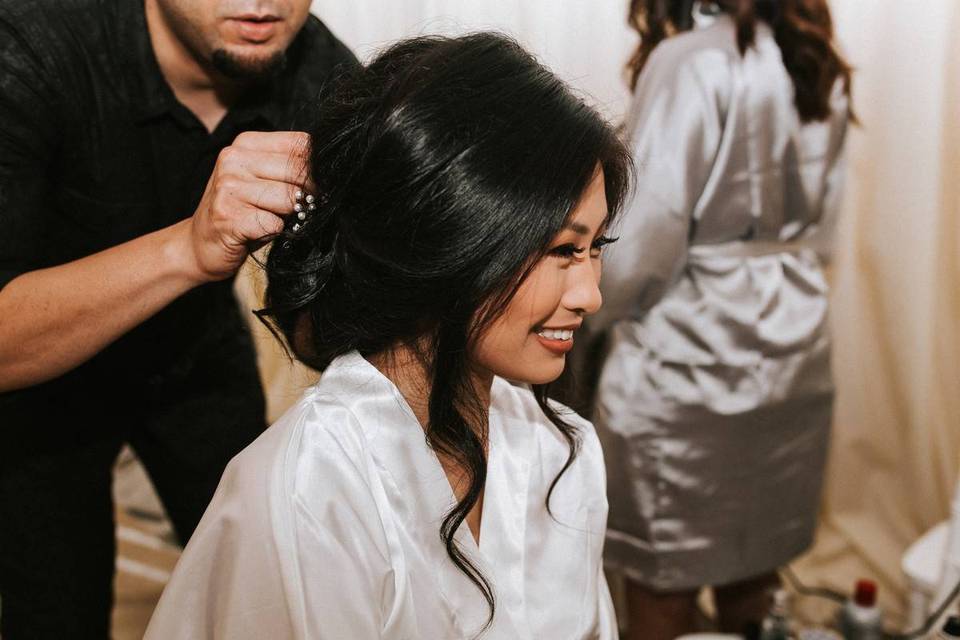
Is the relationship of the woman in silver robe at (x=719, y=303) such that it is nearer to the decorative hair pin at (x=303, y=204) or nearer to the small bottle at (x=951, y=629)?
the small bottle at (x=951, y=629)

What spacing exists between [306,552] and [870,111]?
1725 millimetres

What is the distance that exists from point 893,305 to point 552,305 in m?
1.56

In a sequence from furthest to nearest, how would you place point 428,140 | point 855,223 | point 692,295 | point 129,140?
point 855,223 → point 692,295 → point 129,140 → point 428,140

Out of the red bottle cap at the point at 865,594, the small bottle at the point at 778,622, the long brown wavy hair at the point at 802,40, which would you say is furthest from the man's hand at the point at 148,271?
the red bottle cap at the point at 865,594

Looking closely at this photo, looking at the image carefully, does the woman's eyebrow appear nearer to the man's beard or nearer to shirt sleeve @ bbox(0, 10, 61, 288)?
the man's beard

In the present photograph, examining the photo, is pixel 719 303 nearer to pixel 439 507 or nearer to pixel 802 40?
pixel 802 40

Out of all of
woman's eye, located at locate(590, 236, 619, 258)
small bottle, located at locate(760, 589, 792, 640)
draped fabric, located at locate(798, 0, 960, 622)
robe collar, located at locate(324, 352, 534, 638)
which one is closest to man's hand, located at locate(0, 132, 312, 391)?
robe collar, located at locate(324, 352, 534, 638)

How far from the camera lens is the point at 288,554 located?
32.3 inches

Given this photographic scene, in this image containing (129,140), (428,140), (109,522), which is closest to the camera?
(428,140)

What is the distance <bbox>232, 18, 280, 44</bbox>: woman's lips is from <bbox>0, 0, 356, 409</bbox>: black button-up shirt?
0.10 m

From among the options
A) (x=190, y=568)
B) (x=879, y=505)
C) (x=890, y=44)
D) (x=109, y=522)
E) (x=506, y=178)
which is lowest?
(x=879, y=505)

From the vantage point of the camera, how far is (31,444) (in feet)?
4.06

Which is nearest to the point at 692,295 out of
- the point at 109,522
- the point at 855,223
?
the point at 855,223

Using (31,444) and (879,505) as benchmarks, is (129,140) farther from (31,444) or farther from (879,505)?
(879,505)
